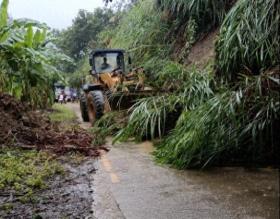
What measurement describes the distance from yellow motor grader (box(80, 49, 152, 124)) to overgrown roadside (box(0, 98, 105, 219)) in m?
1.23

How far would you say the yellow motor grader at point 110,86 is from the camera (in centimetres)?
948

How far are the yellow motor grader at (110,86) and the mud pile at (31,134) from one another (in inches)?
48.2

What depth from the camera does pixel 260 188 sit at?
4.61 metres

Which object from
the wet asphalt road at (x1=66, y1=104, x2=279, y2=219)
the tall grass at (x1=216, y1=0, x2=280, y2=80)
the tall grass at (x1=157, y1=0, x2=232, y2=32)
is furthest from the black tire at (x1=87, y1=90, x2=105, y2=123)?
the wet asphalt road at (x1=66, y1=104, x2=279, y2=219)

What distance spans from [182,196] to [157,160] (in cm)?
182

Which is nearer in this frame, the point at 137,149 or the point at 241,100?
the point at 241,100

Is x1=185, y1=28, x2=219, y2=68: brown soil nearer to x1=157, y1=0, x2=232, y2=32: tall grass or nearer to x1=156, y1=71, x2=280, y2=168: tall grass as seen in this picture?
x1=157, y1=0, x2=232, y2=32: tall grass

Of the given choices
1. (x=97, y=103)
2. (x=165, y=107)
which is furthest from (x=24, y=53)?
(x=97, y=103)

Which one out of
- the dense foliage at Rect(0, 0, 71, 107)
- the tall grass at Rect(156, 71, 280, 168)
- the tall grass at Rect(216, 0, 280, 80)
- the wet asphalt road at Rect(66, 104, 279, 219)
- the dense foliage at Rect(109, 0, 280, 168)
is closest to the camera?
the wet asphalt road at Rect(66, 104, 279, 219)

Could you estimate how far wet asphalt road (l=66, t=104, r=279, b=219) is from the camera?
397 centimetres

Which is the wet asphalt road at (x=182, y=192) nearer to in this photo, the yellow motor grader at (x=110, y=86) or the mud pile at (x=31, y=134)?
the mud pile at (x=31, y=134)

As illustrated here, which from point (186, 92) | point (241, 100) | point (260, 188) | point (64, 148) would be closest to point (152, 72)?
point (186, 92)

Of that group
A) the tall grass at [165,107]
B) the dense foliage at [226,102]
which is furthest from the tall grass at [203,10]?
the tall grass at [165,107]

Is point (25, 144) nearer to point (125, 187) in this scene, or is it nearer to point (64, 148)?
point (64, 148)
